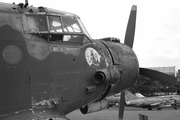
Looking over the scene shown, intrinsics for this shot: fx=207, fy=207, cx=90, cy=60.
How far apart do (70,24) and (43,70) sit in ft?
6.47

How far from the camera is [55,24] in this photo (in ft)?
19.7

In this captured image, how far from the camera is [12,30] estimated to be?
5.02m

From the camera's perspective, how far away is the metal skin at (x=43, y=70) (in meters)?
4.82

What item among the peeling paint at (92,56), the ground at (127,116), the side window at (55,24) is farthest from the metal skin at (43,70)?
the ground at (127,116)

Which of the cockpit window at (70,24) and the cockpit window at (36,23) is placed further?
the cockpit window at (70,24)

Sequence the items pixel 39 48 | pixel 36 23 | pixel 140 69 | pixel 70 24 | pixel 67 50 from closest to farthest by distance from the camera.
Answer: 1. pixel 39 48
2. pixel 36 23
3. pixel 67 50
4. pixel 70 24
5. pixel 140 69

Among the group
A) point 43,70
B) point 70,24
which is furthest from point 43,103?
point 70,24

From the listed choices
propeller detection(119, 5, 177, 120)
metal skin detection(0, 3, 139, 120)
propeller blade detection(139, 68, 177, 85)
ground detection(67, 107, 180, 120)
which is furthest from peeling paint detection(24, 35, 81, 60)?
ground detection(67, 107, 180, 120)

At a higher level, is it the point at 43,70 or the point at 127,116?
the point at 43,70

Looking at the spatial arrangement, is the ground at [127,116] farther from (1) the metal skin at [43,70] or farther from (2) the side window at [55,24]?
(2) the side window at [55,24]

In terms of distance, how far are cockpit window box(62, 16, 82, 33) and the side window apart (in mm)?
220

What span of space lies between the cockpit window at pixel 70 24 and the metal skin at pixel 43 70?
0.60 ft

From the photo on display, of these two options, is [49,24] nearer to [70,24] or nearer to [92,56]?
[70,24]

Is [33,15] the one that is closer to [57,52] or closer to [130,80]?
[57,52]
